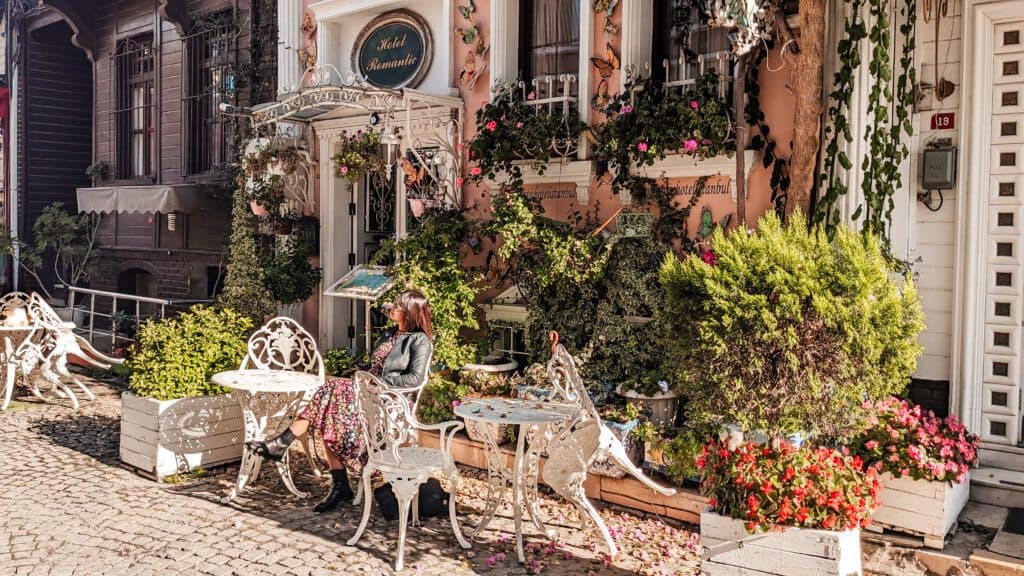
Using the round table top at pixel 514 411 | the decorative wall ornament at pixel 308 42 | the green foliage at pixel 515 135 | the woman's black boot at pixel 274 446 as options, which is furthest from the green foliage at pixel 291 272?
the round table top at pixel 514 411

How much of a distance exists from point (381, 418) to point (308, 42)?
6.98 meters

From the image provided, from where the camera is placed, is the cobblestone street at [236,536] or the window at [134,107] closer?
the cobblestone street at [236,536]

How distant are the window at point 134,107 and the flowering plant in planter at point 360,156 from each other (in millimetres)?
6295

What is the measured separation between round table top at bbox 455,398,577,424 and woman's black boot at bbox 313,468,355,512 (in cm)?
119

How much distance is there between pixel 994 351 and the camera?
19.9 ft

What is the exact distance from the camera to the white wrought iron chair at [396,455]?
5277mm

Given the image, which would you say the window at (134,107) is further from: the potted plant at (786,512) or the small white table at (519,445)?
the potted plant at (786,512)

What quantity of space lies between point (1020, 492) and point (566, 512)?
304 cm

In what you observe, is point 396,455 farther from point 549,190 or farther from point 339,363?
point 339,363

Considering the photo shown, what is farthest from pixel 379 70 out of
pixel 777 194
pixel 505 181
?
pixel 777 194

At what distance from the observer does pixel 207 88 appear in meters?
13.1

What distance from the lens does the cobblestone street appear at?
5.20 metres

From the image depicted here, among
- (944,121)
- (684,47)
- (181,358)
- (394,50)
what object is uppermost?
(394,50)

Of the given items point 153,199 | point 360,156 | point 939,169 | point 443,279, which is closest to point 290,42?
point 360,156
